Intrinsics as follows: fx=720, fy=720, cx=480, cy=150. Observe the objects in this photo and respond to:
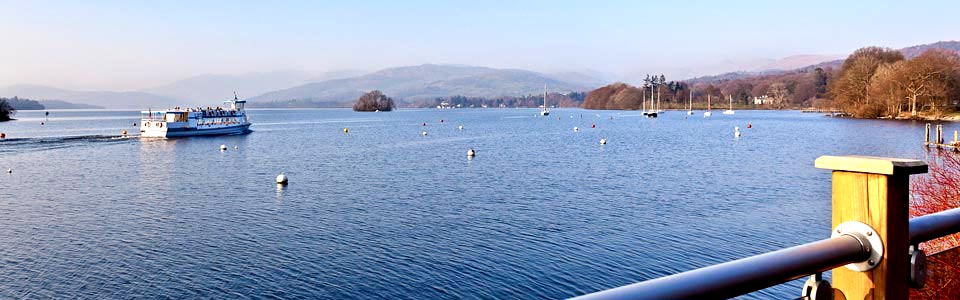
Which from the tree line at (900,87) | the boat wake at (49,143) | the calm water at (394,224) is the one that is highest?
the tree line at (900,87)

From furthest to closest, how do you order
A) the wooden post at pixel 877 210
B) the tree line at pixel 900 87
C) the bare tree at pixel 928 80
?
the tree line at pixel 900 87
the bare tree at pixel 928 80
the wooden post at pixel 877 210

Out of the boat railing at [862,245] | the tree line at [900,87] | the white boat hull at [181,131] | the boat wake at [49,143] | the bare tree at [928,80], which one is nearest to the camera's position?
the boat railing at [862,245]

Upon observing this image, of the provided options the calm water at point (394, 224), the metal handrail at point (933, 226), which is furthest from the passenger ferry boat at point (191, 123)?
the metal handrail at point (933, 226)

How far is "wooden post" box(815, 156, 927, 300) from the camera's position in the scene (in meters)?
2.57

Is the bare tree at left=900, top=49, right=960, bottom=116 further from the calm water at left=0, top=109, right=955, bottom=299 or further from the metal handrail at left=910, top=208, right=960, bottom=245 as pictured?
the metal handrail at left=910, top=208, right=960, bottom=245

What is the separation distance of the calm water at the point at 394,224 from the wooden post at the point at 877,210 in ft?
47.7

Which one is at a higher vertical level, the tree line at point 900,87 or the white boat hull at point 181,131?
the tree line at point 900,87

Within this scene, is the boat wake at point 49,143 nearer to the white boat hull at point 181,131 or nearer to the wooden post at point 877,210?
the white boat hull at point 181,131

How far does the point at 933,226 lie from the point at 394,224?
23666 millimetres

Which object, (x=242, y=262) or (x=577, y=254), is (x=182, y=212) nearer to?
(x=242, y=262)

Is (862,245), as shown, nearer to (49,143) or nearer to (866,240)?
(866,240)

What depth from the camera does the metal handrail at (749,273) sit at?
6.54 ft

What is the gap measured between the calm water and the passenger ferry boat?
31856 mm

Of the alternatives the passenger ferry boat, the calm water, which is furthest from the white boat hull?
the calm water
